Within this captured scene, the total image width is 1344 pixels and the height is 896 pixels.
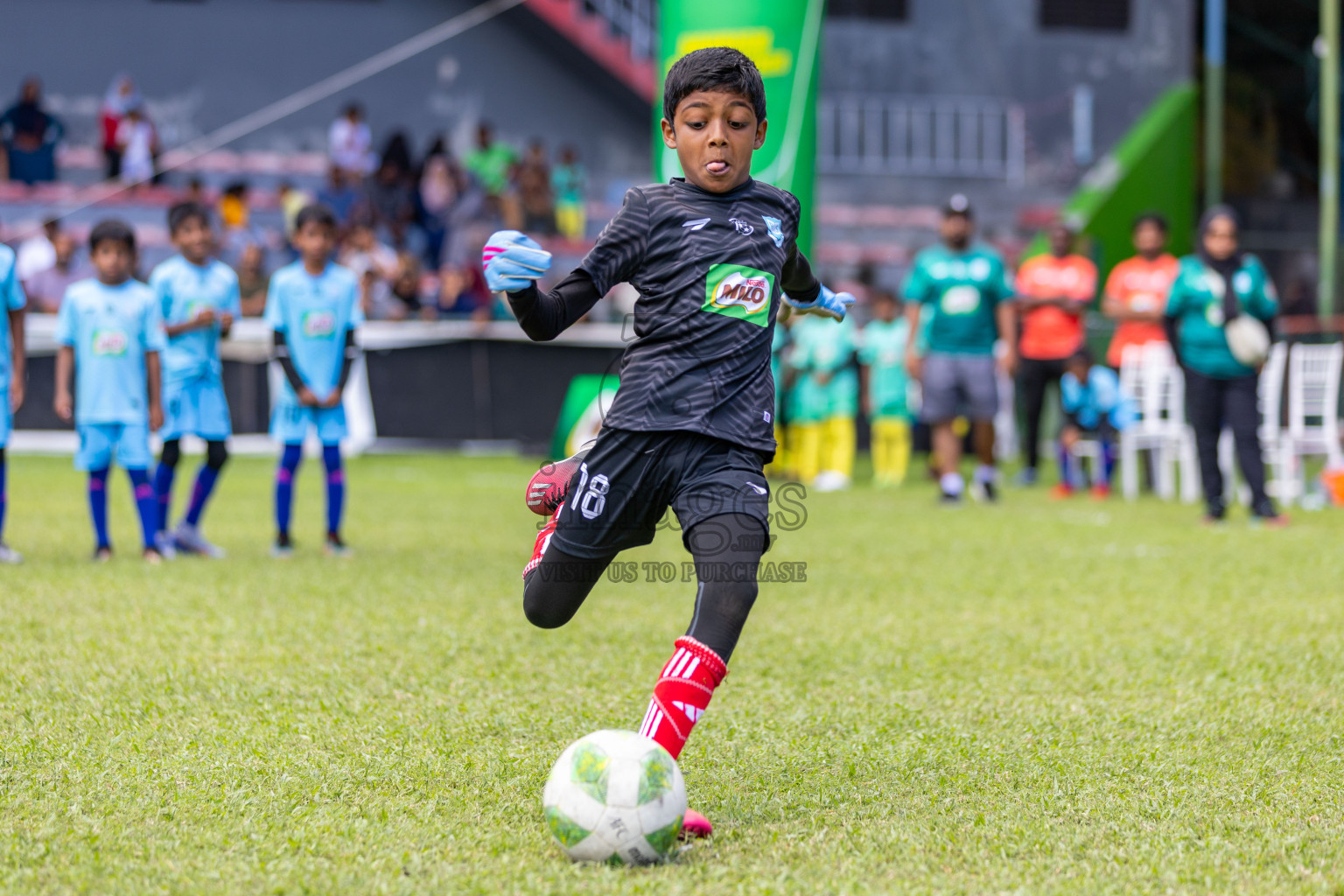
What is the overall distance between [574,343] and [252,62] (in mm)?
9762

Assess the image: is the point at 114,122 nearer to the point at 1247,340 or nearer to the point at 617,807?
the point at 1247,340

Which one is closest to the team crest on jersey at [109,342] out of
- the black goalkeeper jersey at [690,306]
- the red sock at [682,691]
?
the black goalkeeper jersey at [690,306]

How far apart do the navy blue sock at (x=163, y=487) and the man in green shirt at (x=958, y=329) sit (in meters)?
5.67

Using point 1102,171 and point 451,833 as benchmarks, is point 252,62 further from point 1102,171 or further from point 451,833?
point 451,833

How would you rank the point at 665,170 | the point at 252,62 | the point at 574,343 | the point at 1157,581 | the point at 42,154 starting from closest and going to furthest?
the point at 1157,581
the point at 665,170
the point at 574,343
the point at 42,154
the point at 252,62

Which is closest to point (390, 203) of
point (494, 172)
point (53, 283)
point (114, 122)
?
point (494, 172)

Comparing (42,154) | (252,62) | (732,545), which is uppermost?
(252,62)

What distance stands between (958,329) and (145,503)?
6.23 m

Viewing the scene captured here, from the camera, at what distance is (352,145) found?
20547 mm

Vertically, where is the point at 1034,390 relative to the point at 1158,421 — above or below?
above

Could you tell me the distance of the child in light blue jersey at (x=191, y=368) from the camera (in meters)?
8.02

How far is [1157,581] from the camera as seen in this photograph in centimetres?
709

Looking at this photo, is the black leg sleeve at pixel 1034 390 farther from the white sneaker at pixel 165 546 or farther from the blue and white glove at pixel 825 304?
the blue and white glove at pixel 825 304

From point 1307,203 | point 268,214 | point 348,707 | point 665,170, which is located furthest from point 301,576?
point 1307,203
